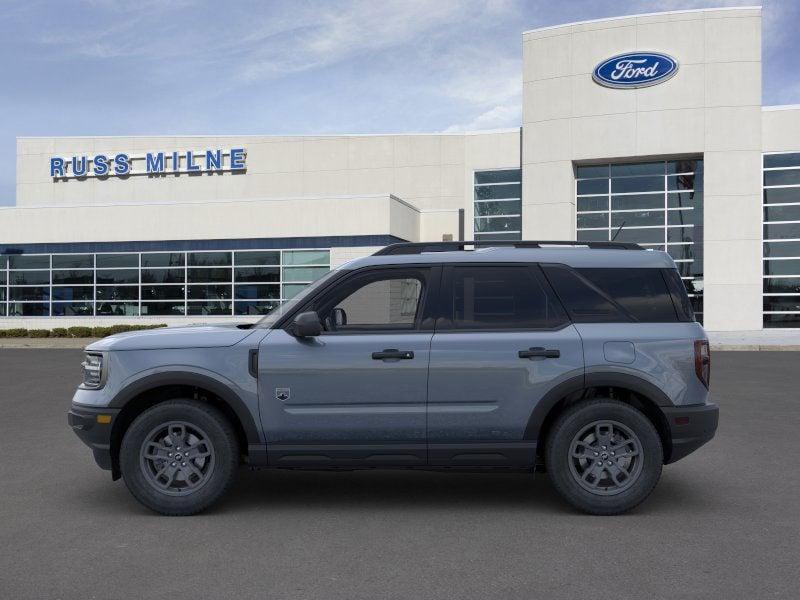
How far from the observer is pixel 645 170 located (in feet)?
118

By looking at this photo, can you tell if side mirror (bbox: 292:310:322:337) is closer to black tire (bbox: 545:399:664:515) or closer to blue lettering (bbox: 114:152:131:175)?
black tire (bbox: 545:399:664:515)

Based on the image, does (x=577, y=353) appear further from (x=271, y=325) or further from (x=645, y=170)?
(x=645, y=170)

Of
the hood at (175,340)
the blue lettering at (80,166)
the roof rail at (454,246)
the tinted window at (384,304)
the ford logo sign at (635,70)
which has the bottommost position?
the hood at (175,340)

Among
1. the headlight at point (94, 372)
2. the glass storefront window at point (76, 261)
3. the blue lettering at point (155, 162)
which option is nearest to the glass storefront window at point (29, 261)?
the glass storefront window at point (76, 261)

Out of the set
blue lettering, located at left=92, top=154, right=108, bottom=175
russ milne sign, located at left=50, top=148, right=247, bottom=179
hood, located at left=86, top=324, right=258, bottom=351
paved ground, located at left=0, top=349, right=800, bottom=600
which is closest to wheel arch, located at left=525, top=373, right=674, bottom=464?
paved ground, located at left=0, top=349, right=800, bottom=600

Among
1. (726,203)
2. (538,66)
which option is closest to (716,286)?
(726,203)

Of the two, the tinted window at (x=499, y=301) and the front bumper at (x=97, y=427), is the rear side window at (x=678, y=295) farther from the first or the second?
the front bumper at (x=97, y=427)

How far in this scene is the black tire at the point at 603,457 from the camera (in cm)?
583

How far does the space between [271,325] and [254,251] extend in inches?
1214

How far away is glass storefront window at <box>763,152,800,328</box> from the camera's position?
34.0 metres

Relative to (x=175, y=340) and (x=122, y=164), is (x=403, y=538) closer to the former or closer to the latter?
(x=175, y=340)

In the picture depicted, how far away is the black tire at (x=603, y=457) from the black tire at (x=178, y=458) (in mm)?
2312

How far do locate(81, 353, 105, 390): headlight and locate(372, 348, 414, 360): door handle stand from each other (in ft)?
6.54

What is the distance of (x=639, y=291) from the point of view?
19.9 feet
